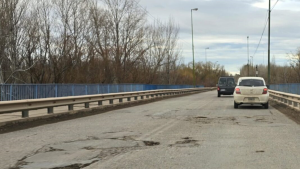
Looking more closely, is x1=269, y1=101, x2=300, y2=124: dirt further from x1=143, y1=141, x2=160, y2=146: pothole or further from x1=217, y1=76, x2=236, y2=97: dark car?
x1=217, y1=76, x2=236, y2=97: dark car

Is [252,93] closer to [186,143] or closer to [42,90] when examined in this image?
[186,143]

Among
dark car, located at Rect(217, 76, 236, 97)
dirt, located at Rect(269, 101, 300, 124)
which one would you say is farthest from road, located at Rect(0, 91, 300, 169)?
dark car, located at Rect(217, 76, 236, 97)

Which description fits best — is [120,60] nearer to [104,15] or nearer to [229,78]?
[104,15]

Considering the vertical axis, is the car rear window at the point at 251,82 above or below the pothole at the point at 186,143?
above

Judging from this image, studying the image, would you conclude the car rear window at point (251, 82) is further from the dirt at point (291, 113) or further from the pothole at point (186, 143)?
the pothole at point (186, 143)

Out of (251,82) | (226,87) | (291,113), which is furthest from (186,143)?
(226,87)

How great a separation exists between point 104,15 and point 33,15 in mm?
12230

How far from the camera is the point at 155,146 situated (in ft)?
23.7

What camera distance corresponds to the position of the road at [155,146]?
572 cm

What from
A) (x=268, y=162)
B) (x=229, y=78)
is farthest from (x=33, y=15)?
(x=268, y=162)

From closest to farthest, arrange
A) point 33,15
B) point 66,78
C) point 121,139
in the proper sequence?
1. point 121,139
2. point 33,15
3. point 66,78

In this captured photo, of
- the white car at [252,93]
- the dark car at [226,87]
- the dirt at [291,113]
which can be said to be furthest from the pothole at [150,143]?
the dark car at [226,87]

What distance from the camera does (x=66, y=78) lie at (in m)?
33.4

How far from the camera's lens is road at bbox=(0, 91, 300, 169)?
18.8 feet
